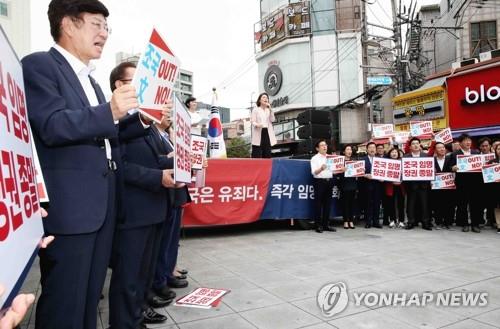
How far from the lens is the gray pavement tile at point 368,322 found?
9.22 ft

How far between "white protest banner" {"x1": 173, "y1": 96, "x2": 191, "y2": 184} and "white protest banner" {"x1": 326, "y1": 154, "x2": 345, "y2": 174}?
4.97m

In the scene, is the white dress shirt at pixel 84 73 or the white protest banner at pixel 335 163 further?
the white protest banner at pixel 335 163

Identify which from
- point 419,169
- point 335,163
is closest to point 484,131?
point 419,169

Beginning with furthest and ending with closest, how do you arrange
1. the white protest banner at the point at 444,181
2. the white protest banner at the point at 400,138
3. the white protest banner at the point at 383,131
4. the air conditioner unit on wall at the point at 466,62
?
the air conditioner unit on wall at the point at 466,62 < the white protest banner at the point at 400,138 < the white protest banner at the point at 383,131 < the white protest banner at the point at 444,181

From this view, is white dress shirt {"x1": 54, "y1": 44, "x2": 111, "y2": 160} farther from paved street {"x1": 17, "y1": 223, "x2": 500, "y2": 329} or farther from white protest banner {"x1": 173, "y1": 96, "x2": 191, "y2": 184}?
paved street {"x1": 17, "y1": 223, "x2": 500, "y2": 329}

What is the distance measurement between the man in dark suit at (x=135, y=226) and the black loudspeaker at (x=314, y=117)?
6.95 metres

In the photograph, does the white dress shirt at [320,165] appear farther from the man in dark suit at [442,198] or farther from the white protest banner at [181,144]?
the white protest banner at [181,144]

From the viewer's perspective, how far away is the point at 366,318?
2.97 m

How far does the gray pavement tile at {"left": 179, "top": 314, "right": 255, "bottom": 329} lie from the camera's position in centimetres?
284

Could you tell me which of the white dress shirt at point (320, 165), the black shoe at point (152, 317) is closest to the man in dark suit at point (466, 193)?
the white dress shirt at point (320, 165)

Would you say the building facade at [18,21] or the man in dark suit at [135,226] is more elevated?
the building facade at [18,21]

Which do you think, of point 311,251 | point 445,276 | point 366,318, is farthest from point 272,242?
point 366,318

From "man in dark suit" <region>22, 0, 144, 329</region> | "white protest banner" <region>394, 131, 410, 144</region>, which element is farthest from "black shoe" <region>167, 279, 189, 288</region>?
"white protest banner" <region>394, 131, 410, 144</region>

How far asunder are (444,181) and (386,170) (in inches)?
45.3
